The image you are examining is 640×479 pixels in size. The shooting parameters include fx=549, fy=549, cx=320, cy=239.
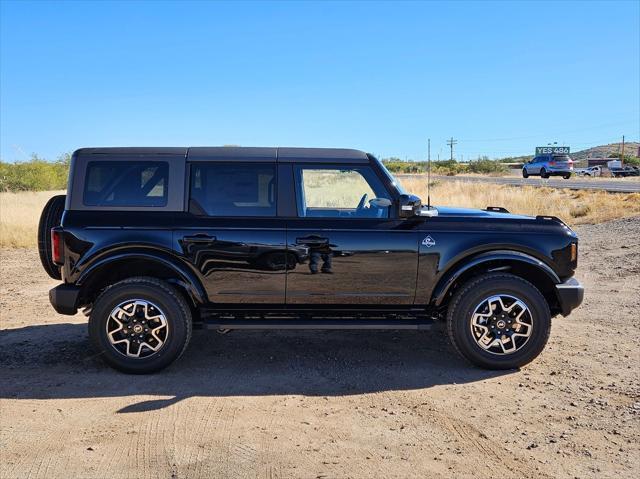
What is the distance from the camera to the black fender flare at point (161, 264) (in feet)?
15.4

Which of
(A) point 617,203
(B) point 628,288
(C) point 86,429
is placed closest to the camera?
(C) point 86,429

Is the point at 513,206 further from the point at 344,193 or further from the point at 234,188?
the point at 234,188

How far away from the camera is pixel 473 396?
14.0ft

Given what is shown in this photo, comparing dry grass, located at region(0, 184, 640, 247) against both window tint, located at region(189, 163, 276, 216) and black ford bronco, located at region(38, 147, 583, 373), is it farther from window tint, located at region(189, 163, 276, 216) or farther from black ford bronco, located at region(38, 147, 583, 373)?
window tint, located at region(189, 163, 276, 216)

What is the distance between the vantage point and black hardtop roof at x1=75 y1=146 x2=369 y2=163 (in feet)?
15.9

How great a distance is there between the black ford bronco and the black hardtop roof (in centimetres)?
2

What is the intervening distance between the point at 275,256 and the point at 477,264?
1755 mm

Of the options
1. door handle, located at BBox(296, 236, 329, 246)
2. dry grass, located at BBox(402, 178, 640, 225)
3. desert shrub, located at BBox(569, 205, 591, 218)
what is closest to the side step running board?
door handle, located at BBox(296, 236, 329, 246)

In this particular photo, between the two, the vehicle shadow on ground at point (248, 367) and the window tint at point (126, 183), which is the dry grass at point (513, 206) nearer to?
the vehicle shadow on ground at point (248, 367)

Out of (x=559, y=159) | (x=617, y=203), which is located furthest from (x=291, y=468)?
(x=559, y=159)

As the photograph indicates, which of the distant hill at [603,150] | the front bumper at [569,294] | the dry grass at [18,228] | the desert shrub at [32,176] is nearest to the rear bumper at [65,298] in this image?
the front bumper at [569,294]

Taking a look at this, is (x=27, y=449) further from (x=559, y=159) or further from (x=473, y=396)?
(x=559, y=159)

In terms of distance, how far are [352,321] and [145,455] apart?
205cm

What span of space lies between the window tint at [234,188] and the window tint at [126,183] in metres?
Result: 0.30
